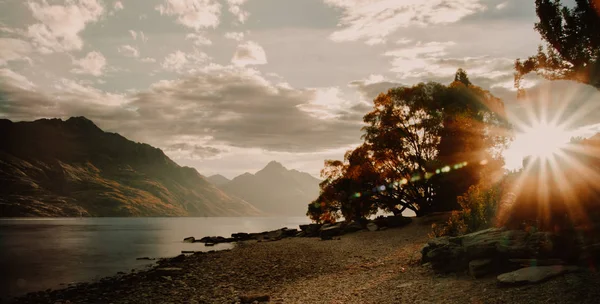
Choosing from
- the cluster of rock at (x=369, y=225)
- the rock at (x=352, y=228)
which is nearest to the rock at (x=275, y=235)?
the cluster of rock at (x=369, y=225)

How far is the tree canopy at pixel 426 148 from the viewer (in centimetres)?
4594

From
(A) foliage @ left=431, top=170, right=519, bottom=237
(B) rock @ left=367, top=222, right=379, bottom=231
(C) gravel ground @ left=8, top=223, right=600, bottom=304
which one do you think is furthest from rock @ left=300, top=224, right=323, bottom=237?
(A) foliage @ left=431, top=170, right=519, bottom=237

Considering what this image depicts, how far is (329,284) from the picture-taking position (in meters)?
18.5

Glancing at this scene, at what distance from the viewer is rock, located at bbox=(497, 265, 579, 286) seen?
12.3 meters

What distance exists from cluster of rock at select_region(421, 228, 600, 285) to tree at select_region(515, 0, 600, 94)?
2070 cm

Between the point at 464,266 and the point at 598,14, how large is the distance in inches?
976

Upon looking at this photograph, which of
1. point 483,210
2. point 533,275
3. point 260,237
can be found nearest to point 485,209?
point 483,210

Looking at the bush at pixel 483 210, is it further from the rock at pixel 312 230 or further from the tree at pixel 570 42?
the rock at pixel 312 230

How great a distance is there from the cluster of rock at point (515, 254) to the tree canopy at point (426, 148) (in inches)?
1159

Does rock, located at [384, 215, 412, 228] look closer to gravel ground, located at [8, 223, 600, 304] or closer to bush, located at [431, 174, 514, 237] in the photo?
gravel ground, located at [8, 223, 600, 304]

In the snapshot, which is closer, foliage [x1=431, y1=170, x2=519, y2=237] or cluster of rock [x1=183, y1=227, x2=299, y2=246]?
foliage [x1=431, y1=170, x2=519, y2=237]

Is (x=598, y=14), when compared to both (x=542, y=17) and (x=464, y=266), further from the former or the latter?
(x=464, y=266)

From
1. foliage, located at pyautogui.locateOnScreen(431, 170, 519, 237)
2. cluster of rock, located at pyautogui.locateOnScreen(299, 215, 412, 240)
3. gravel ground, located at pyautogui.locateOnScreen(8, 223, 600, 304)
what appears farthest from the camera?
cluster of rock, located at pyautogui.locateOnScreen(299, 215, 412, 240)

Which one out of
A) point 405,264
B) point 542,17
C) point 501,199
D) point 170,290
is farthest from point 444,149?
point 170,290
